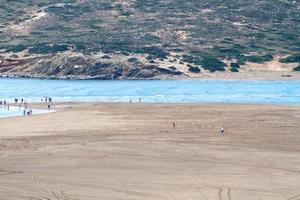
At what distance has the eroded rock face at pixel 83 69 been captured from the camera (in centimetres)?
9162

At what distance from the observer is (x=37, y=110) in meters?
55.8

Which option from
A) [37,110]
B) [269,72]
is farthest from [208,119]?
[269,72]

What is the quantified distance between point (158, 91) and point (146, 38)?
37.2m

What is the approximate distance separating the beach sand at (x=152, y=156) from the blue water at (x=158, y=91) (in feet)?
45.2

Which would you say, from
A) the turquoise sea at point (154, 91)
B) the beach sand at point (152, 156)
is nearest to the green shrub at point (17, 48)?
the turquoise sea at point (154, 91)

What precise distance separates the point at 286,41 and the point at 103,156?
8240 centimetres

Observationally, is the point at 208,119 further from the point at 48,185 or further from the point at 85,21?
the point at 85,21

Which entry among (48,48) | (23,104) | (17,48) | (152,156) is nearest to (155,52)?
(48,48)

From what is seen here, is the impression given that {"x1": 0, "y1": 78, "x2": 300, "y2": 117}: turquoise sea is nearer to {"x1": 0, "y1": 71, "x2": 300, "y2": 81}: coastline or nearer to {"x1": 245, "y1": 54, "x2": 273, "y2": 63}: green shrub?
{"x1": 0, "y1": 71, "x2": 300, "y2": 81}: coastline

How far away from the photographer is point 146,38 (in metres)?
111

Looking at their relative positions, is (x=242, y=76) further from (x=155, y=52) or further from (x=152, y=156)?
(x=152, y=156)

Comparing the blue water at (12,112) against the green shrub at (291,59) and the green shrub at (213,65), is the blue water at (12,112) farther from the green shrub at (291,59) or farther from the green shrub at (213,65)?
the green shrub at (291,59)

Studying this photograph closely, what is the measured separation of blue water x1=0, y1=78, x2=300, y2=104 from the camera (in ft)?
213

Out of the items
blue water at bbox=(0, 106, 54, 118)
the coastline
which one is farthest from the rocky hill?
blue water at bbox=(0, 106, 54, 118)
